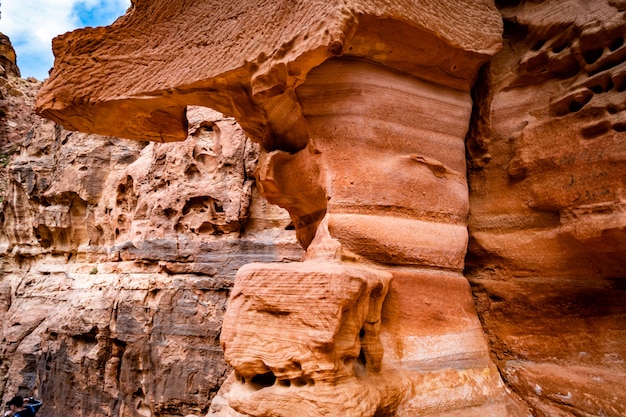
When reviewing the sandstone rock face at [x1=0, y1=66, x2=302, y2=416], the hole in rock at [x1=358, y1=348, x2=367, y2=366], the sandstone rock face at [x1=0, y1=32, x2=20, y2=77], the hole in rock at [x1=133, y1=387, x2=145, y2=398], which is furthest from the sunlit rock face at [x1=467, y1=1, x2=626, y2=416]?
the sandstone rock face at [x1=0, y1=32, x2=20, y2=77]

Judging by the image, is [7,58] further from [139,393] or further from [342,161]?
[342,161]

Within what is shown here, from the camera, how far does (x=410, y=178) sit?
212 centimetres

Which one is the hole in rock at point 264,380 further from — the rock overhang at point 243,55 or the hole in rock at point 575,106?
the hole in rock at point 575,106

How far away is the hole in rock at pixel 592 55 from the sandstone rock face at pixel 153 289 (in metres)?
4.78

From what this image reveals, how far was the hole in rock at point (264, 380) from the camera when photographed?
177 centimetres

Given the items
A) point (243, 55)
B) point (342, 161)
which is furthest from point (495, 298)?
point (243, 55)

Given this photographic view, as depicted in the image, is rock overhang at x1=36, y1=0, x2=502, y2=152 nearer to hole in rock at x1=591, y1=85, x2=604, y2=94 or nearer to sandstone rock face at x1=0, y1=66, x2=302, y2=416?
hole in rock at x1=591, y1=85, x2=604, y2=94

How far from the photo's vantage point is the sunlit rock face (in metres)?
1.88

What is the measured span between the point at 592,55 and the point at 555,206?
0.78m

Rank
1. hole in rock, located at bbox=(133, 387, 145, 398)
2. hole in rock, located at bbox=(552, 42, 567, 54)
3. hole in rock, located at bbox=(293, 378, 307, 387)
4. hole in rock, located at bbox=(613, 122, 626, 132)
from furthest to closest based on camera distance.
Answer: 1. hole in rock, located at bbox=(133, 387, 145, 398)
2. hole in rock, located at bbox=(552, 42, 567, 54)
3. hole in rock, located at bbox=(613, 122, 626, 132)
4. hole in rock, located at bbox=(293, 378, 307, 387)

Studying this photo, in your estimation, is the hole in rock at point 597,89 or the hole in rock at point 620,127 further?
the hole in rock at point 597,89

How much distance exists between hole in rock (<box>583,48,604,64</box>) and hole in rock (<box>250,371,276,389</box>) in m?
2.15

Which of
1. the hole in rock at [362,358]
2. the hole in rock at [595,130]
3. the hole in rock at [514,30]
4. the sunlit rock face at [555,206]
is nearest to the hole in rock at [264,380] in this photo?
the hole in rock at [362,358]

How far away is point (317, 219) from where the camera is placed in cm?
268
